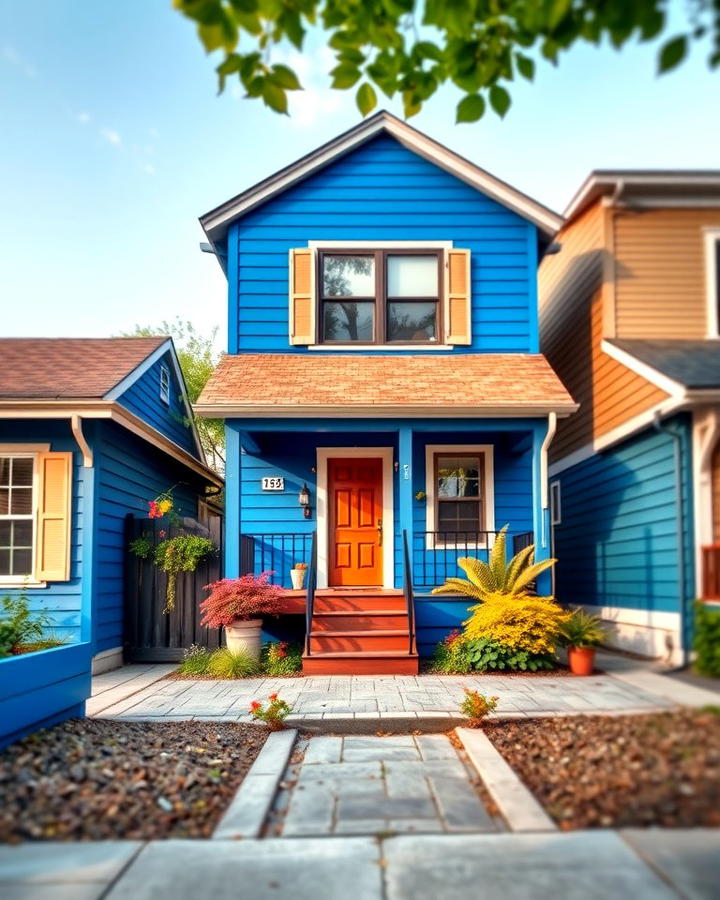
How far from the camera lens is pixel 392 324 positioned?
8.85 m

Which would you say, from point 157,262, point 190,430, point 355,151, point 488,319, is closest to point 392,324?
point 488,319

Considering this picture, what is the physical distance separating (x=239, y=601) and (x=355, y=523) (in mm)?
2162

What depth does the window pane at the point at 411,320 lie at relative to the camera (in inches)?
348

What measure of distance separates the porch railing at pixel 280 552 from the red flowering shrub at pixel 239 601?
1058 millimetres

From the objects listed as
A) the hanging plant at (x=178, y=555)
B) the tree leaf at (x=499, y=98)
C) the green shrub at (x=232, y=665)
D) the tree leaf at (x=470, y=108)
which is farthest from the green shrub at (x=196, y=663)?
the tree leaf at (x=499, y=98)

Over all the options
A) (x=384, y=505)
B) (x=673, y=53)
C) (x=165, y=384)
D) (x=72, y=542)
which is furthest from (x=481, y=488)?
(x=673, y=53)

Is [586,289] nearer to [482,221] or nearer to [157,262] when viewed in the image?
[157,262]

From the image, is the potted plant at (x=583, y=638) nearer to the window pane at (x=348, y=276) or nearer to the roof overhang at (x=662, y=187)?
the roof overhang at (x=662, y=187)

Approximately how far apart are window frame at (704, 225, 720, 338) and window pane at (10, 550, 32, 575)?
760cm

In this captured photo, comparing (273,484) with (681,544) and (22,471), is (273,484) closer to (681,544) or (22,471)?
(22,471)

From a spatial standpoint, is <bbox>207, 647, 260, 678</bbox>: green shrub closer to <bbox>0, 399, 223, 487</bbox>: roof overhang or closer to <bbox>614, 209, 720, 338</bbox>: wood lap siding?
<bbox>0, 399, 223, 487</bbox>: roof overhang

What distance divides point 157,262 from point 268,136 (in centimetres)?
180

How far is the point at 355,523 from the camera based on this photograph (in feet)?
29.4

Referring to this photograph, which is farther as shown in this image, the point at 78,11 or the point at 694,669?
the point at 78,11
